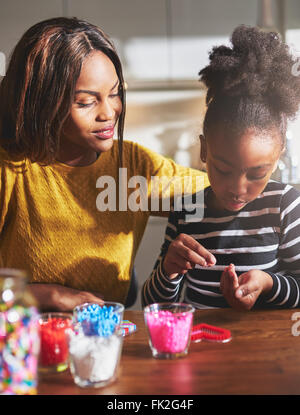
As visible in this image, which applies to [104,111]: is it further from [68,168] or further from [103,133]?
[68,168]

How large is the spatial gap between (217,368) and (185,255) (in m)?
0.24

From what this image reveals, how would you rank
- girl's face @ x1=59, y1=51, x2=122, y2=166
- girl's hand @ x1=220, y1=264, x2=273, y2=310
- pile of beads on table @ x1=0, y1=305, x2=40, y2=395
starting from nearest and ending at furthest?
pile of beads on table @ x1=0, y1=305, x2=40, y2=395, girl's hand @ x1=220, y1=264, x2=273, y2=310, girl's face @ x1=59, y1=51, x2=122, y2=166

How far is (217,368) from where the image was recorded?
0.58m

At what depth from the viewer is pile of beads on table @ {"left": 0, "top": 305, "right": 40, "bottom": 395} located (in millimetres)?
472

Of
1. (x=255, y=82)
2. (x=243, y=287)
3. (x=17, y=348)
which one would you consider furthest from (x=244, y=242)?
(x=17, y=348)

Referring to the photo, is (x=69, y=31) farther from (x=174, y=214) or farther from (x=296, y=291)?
(x=296, y=291)

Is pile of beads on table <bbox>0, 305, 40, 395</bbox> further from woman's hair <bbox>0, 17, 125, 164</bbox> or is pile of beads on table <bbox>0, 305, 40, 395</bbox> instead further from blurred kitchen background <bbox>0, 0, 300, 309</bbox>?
blurred kitchen background <bbox>0, 0, 300, 309</bbox>

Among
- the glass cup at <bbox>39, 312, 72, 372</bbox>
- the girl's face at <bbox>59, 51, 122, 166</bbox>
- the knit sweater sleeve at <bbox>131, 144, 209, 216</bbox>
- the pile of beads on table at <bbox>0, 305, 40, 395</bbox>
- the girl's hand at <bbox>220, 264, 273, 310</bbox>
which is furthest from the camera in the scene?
the knit sweater sleeve at <bbox>131, 144, 209, 216</bbox>

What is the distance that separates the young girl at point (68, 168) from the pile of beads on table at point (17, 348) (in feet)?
1.17

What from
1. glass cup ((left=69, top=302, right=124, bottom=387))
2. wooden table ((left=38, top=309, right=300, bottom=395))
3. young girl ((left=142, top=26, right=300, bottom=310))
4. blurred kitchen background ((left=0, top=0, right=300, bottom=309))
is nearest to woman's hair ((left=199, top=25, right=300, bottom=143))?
young girl ((left=142, top=26, right=300, bottom=310))

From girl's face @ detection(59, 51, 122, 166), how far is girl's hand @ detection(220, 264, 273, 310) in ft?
1.10

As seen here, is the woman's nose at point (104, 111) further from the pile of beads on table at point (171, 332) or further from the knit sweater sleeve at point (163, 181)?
the pile of beads on table at point (171, 332)

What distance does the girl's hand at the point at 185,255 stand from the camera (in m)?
0.78

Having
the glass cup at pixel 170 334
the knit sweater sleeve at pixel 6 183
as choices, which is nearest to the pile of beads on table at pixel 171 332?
the glass cup at pixel 170 334
